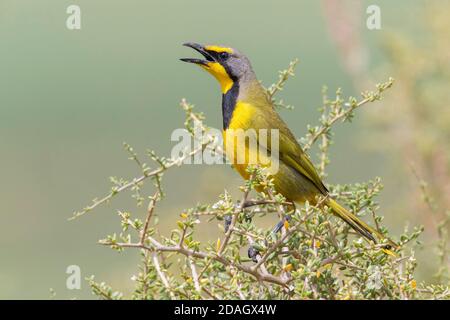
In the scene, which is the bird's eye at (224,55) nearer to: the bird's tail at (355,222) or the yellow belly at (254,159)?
the yellow belly at (254,159)

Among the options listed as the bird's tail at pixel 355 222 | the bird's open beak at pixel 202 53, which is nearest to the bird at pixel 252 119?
the bird's open beak at pixel 202 53

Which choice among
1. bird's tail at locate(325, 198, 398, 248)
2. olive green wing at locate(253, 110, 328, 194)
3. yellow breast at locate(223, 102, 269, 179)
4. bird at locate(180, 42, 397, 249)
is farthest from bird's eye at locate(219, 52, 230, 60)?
bird's tail at locate(325, 198, 398, 248)

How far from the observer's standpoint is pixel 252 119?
4.70 m

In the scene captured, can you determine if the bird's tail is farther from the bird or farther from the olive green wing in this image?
the olive green wing

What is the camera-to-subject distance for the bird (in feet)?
14.8

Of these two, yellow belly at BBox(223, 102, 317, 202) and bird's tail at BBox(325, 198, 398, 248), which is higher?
yellow belly at BBox(223, 102, 317, 202)

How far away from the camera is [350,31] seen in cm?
689

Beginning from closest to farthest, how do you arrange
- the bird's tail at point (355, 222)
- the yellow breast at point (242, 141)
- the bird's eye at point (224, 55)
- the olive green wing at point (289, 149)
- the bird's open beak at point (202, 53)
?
the bird's tail at point (355, 222), the yellow breast at point (242, 141), the olive green wing at point (289, 149), the bird's open beak at point (202, 53), the bird's eye at point (224, 55)

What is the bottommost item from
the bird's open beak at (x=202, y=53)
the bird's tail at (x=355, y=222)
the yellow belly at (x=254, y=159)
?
the bird's tail at (x=355, y=222)

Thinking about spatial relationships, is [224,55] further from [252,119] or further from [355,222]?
[355,222]

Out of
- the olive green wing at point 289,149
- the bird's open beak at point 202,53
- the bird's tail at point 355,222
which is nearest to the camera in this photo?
the bird's tail at point 355,222

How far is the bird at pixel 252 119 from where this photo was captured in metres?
4.50
